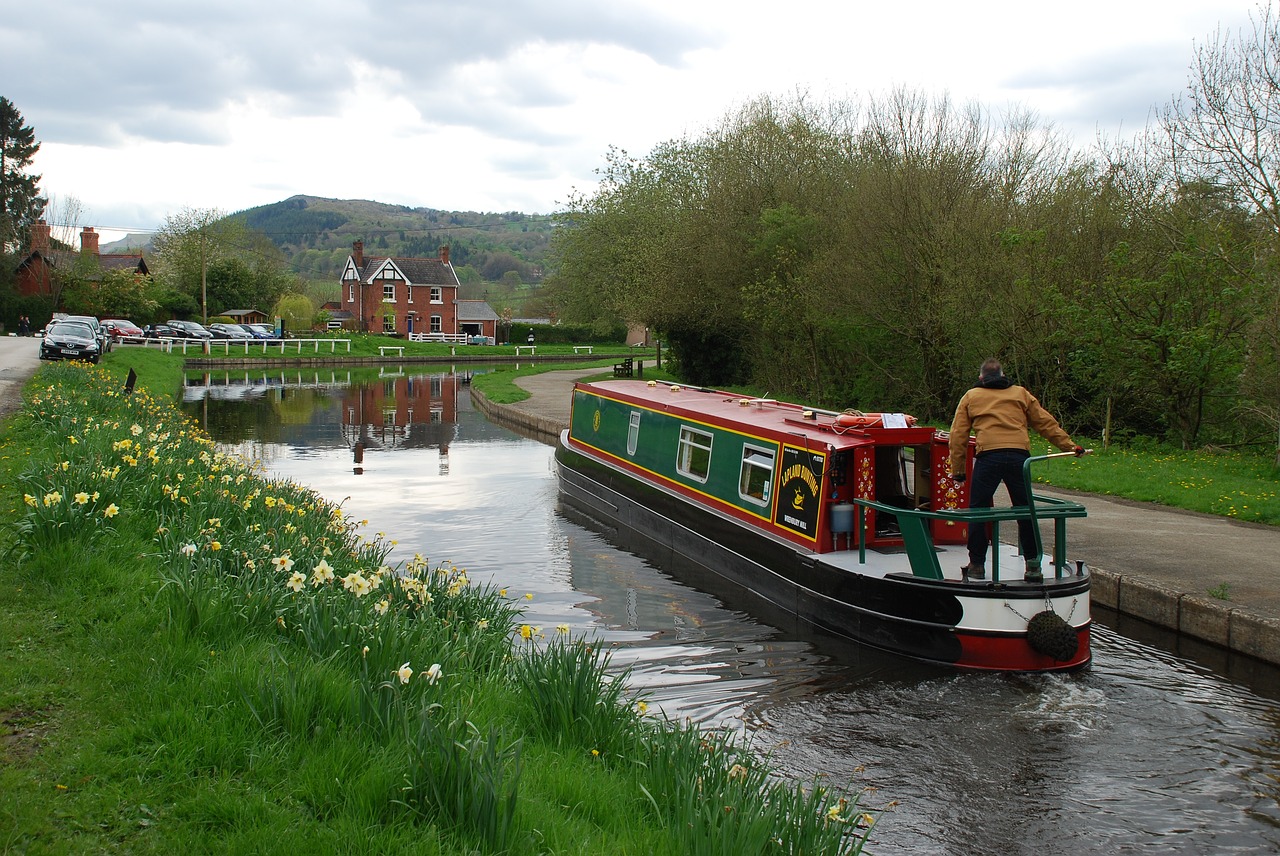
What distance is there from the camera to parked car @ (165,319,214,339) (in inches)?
2013

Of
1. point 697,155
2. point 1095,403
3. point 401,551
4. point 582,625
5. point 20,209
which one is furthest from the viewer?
point 20,209

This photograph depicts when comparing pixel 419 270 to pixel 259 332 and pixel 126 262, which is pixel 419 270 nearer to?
pixel 126 262

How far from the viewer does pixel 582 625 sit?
8602 mm

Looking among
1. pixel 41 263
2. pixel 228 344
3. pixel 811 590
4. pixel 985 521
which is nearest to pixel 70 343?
pixel 228 344

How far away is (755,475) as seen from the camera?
9.79 m

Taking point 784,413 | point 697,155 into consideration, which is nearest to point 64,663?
point 784,413

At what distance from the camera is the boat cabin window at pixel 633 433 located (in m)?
13.3

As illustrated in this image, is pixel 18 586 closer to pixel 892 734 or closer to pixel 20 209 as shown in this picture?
pixel 892 734

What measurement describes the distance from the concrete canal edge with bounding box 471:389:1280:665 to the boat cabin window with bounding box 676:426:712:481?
3.97 m

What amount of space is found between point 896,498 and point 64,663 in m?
6.69

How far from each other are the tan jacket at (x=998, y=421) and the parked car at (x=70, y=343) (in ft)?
75.7

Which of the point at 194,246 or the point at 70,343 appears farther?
the point at 194,246

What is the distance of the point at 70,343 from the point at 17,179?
119 feet

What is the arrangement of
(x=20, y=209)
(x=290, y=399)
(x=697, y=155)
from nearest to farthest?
(x=290, y=399) → (x=697, y=155) → (x=20, y=209)
